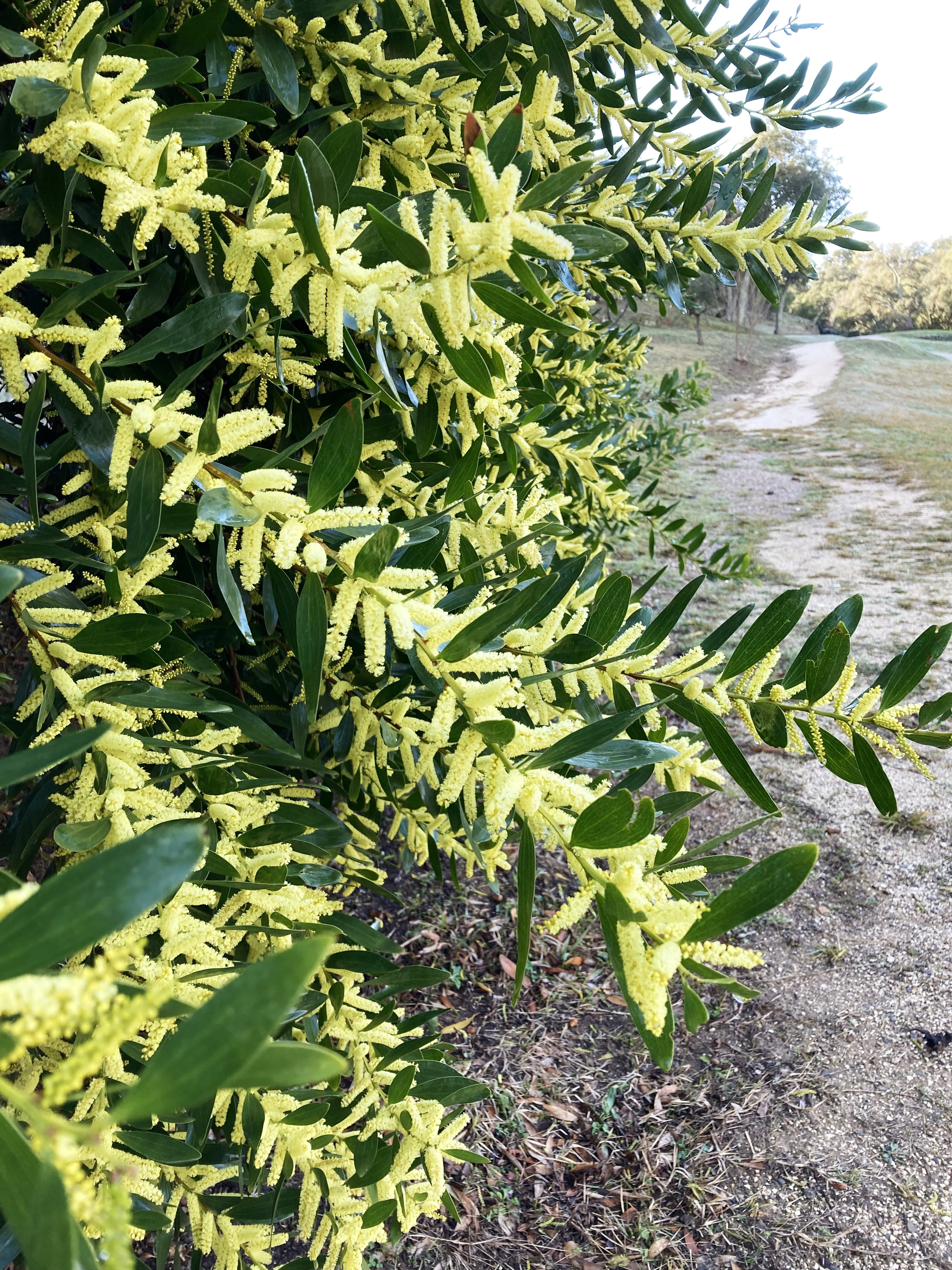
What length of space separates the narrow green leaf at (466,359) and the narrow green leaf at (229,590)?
253 millimetres

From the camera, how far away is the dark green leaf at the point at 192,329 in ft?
2.35

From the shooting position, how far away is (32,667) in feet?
2.94

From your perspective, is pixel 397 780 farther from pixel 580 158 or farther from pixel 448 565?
pixel 580 158

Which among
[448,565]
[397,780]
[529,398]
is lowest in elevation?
[397,780]

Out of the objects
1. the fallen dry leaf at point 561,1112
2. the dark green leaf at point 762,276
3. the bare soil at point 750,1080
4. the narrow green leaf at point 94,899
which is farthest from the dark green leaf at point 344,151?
the fallen dry leaf at point 561,1112

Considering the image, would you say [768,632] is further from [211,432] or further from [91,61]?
[91,61]

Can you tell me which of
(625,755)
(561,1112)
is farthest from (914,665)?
(561,1112)

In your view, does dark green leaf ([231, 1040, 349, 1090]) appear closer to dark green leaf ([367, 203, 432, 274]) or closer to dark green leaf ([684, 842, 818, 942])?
dark green leaf ([684, 842, 818, 942])

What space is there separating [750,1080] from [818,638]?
7.34ft

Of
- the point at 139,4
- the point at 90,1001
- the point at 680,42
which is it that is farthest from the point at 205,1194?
the point at 680,42

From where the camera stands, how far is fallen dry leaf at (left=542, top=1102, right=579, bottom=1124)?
8.04 ft

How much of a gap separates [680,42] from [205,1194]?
182 cm

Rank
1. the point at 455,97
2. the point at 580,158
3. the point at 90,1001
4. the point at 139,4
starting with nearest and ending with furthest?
the point at 90,1001 → the point at 139,4 → the point at 455,97 → the point at 580,158

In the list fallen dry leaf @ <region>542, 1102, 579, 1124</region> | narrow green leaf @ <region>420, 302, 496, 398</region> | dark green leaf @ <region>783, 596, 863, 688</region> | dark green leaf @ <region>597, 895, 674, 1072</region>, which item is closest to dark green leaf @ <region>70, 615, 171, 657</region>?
narrow green leaf @ <region>420, 302, 496, 398</region>
